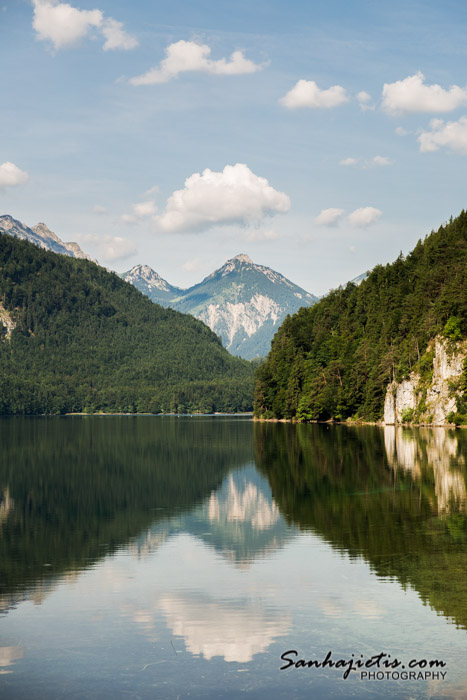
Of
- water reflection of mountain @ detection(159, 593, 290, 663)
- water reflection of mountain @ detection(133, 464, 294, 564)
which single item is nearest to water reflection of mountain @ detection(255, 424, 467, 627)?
water reflection of mountain @ detection(133, 464, 294, 564)

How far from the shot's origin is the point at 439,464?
5597cm

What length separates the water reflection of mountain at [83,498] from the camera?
88.6ft

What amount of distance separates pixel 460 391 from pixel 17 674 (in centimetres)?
11667

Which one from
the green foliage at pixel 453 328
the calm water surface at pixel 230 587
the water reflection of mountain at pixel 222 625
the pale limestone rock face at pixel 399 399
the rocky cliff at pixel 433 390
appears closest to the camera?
the calm water surface at pixel 230 587

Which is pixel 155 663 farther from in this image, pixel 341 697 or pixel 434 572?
pixel 434 572

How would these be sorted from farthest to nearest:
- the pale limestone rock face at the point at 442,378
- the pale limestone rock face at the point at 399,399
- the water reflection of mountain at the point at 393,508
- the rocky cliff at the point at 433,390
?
the pale limestone rock face at the point at 399,399, the pale limestone rock face at the point at 442,378, the rocky cliff at the point at 433,390, the water reflection of mountain at the point at 393,508

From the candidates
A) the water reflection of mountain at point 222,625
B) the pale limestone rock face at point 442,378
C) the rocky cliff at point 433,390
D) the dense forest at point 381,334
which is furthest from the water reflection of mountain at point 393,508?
the dense forest at point 381,334

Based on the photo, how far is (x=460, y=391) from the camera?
125 metres

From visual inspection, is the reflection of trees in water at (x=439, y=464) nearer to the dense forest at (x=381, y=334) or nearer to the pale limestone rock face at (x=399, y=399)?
the dense forest at (x=381, y=334)

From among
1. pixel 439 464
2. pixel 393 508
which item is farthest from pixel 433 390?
pixel 393 508

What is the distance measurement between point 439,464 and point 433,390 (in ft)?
259

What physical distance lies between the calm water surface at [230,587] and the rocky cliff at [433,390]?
80.2 metres

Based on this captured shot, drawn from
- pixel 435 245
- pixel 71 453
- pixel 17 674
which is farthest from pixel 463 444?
pixel 435 245

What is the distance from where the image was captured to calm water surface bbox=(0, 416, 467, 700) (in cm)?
1588
